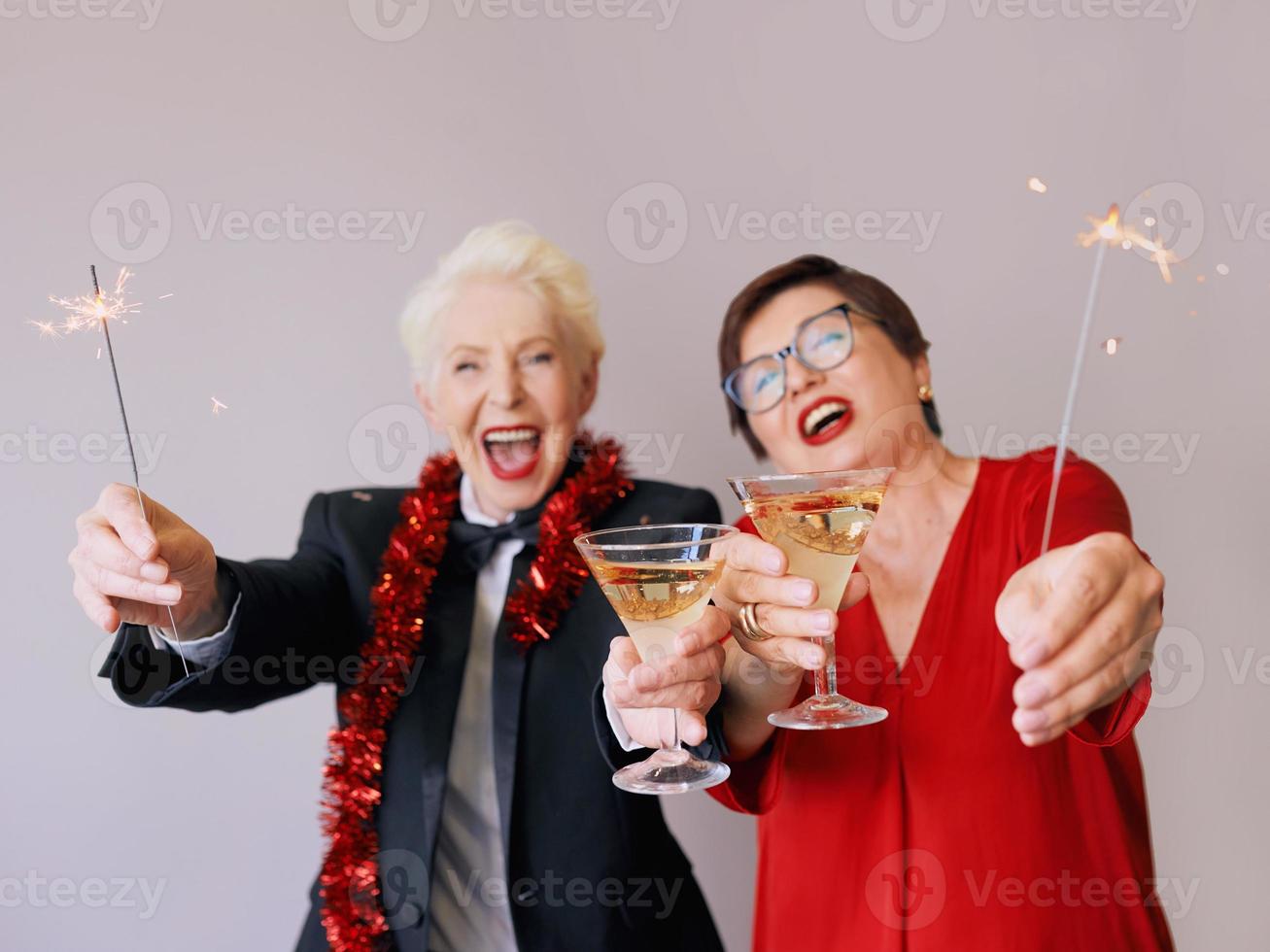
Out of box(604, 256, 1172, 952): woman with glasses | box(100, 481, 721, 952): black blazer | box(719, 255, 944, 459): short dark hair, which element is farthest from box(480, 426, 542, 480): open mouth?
box(604, 256, 1172, 952): woman with glasses

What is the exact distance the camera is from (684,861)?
1.99 meters

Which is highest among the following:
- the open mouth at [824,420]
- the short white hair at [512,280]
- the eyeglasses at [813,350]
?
the short white hair at [512,280]

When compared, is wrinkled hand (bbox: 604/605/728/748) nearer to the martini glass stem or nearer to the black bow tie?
the martini glass stem

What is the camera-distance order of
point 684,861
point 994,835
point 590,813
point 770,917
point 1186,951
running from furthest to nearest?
point 1186,951 < point 684,861 < point 590,813 < point 770,917 < point 994,835

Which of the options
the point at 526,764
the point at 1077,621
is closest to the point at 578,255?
the point at 526,764

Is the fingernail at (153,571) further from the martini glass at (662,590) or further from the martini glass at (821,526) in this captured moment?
the martini glass at (821,526)

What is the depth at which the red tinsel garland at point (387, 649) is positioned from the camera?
187 cm

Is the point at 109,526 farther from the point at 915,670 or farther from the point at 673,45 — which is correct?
the point at 673,45

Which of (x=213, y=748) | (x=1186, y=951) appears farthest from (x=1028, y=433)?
(x=213, y=748)

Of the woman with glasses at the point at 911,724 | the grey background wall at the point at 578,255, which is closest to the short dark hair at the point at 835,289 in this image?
the woman with glasses at the point at 911,724

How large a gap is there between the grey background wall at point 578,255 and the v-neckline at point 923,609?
819 mm

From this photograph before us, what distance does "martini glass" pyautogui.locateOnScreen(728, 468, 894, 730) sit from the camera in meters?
1.29

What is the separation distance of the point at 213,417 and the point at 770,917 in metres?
1.75

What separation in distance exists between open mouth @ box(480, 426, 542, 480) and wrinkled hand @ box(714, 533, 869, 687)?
744 mm
